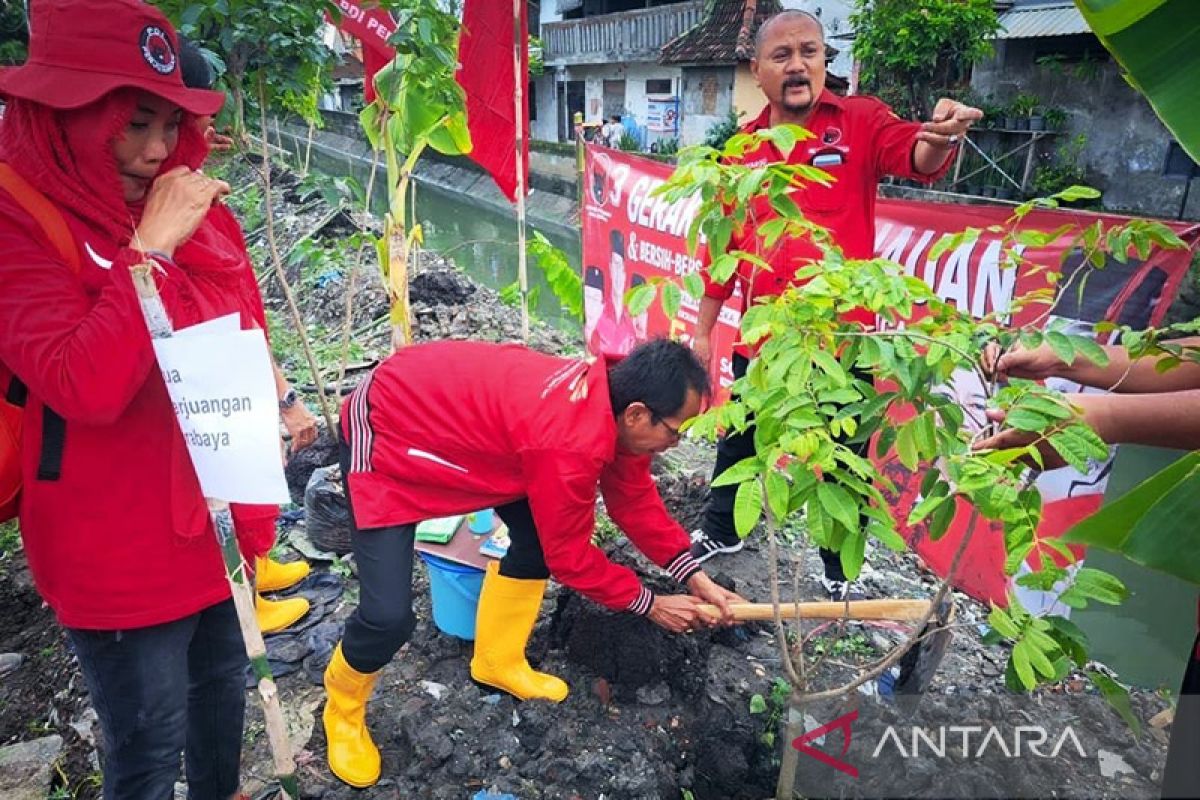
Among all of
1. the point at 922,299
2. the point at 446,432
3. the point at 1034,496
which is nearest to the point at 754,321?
the point at 922,299

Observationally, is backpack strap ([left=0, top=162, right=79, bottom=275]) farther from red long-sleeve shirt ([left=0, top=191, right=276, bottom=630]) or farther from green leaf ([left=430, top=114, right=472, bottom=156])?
green leaf ([left=430, top=114, right=472, bottom=156])

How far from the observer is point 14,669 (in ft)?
9.16

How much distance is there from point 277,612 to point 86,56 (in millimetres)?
2221

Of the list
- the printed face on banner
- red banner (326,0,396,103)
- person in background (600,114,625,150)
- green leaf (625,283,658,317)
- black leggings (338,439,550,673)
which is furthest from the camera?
person in background (600,114,625,150)

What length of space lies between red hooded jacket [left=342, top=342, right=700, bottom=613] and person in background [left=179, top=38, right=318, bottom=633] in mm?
148

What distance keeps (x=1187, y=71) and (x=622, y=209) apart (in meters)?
4.59

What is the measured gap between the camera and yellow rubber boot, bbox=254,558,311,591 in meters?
3.11

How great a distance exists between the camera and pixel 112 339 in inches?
50.1

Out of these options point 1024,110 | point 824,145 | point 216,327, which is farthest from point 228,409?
point 1024,110

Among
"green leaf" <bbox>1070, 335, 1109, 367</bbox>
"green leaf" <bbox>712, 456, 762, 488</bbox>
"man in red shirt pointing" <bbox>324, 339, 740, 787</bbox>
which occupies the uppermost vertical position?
"green leaf" <bbox>1070, 335, 1109, 367</bbox>

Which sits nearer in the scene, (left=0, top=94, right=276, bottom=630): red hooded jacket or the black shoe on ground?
(left=0, top=94, right=276, bottom=630): red hooded jacket

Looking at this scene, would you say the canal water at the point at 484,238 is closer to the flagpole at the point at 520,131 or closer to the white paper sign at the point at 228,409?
the flagpole at the point at 520,131

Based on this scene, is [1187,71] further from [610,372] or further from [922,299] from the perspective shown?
[610,372]

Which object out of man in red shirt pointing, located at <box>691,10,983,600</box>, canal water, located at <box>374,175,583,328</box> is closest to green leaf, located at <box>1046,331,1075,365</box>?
man in red shirt pointing, located at <box>691,10,983,600</box>
